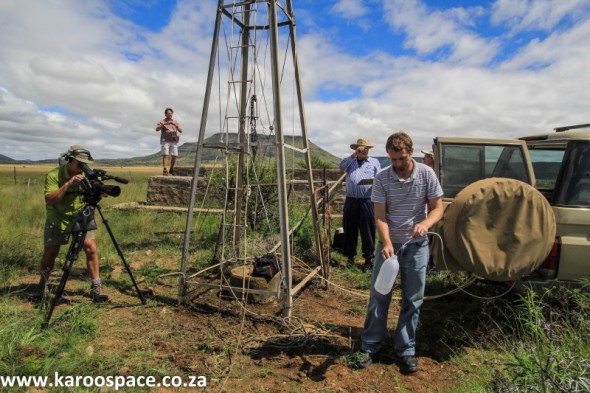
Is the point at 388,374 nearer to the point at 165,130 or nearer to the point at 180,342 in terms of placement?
the point at 180,342

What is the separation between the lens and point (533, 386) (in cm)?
230

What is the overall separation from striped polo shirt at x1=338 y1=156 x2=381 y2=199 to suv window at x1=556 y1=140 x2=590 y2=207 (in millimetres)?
2621

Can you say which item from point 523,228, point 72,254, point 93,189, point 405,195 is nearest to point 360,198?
point 405,195

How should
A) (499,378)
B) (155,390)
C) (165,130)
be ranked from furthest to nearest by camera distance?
(165,130) → (155,390) → (499,378)

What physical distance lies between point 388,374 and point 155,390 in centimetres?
180

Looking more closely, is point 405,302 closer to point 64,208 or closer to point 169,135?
point 64,208

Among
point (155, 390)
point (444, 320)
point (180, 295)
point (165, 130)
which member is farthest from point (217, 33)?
point (165, 130)

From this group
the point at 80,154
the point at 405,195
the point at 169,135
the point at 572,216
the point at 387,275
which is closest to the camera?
the point at 387,275

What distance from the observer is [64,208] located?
173 inches

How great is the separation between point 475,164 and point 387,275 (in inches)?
80.9

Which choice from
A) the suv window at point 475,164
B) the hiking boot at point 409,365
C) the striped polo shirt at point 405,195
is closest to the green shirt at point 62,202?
the striped polo shirt at point 405,195

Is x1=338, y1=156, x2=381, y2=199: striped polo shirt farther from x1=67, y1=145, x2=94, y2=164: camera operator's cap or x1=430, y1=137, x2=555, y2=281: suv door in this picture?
x1=67, y1=145, x2=94, y2=164: camera operator's cap

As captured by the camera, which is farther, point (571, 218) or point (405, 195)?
point (571, 218)

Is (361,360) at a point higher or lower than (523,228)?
lower
